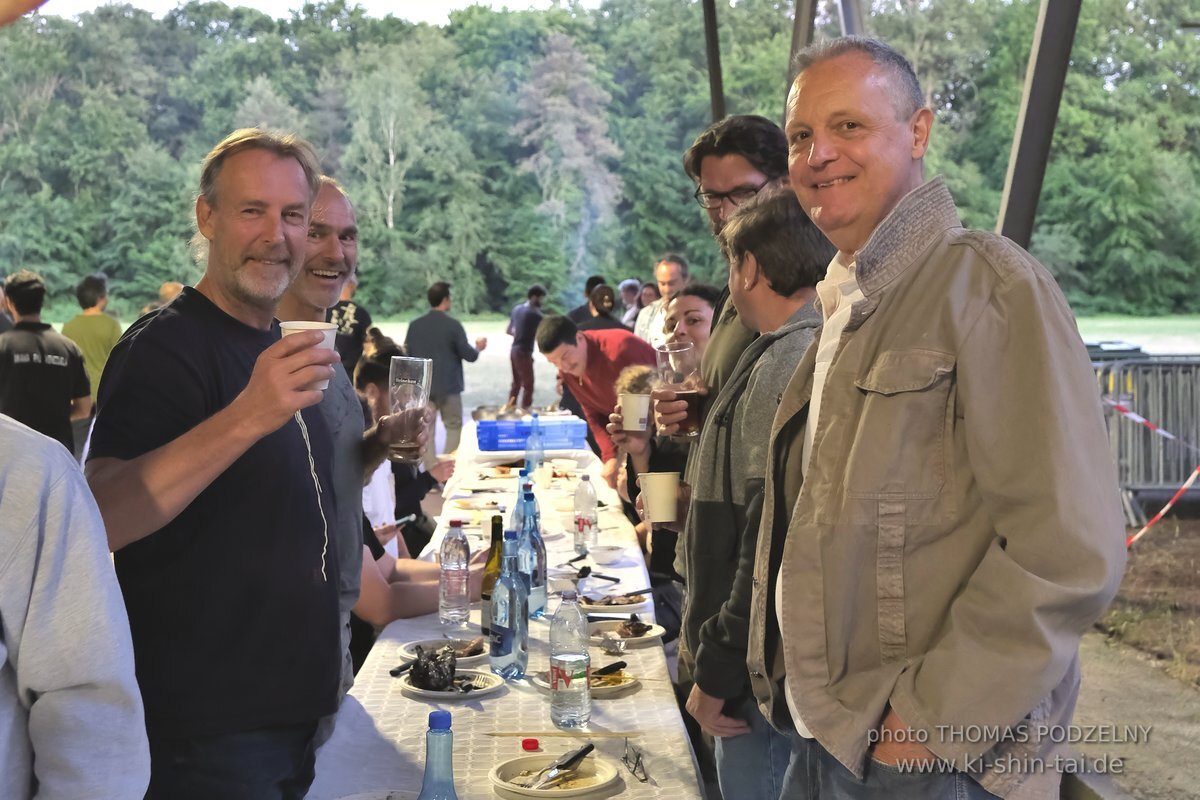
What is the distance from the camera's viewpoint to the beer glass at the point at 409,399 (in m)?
2.39

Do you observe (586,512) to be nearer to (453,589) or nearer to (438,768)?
(453,589)

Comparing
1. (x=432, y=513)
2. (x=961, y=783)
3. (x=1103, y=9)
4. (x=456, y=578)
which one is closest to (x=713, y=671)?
(x=961, y=783)

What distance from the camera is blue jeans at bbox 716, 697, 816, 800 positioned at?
87.1 inches

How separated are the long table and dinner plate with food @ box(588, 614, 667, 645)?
27 millimetres

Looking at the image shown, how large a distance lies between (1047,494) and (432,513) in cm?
607

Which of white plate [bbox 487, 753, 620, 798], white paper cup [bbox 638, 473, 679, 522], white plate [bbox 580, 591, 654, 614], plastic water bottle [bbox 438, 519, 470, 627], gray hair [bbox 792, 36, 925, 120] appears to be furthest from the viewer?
white plate [bbox 580, 591, 654, 614]

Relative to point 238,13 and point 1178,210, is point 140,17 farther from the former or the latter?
point 1178,210

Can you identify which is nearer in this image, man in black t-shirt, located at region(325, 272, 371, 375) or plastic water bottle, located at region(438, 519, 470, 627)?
plastic water bottle, located at region(438, 519, 470, 627)

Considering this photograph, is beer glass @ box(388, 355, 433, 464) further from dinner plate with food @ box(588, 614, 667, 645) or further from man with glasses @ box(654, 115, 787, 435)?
dinner plate with food @ box(588, 614, 667, 645)

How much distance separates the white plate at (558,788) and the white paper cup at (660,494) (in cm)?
81

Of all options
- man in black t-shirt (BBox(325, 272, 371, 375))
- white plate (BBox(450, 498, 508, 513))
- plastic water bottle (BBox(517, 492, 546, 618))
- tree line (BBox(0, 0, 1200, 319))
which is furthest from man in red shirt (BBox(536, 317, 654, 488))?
tree line (BBox(0, 0, 1200, 319))

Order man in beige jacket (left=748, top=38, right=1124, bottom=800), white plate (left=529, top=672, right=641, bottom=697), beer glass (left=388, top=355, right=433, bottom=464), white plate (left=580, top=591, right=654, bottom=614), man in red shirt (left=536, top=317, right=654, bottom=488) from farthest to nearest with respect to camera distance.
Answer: man in red shirt (left=536, top=317, right=654, bottom=488) → white plate (left=580, top=591, right=654, bottom=614) → white plate (left=529, top=672, right=641, bottom=697) → beer glass (left=388, top=355, right=433, bottom=464) → man in beige jacket (left=748, top=38, right=1124, bottom=800)

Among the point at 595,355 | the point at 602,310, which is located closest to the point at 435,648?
the point at 595,355

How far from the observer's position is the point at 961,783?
4.76 feet
